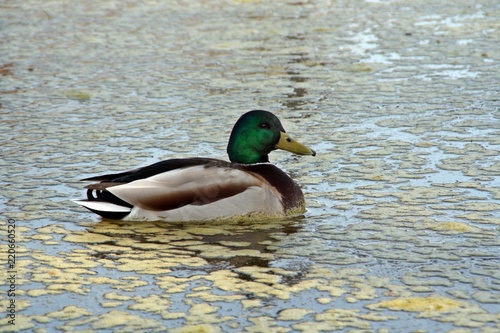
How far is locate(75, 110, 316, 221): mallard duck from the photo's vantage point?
5.02 m

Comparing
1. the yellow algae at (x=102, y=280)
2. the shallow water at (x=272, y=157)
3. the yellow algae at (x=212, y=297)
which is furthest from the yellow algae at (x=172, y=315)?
the yellow algae at (x=102, y=280)

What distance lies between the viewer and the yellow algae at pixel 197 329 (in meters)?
3.66

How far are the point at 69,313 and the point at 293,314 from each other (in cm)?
87

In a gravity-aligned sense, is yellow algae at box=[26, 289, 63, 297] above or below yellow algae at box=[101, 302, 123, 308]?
above

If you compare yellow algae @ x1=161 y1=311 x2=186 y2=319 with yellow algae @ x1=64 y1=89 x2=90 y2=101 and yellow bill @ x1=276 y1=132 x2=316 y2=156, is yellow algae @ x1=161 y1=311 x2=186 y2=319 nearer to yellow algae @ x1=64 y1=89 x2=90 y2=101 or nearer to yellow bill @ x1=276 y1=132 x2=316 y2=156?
yellow bill @ x1=276 y1=132 x2=316 y2=156

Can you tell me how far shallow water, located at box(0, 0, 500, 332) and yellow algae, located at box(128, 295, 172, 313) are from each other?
1cm

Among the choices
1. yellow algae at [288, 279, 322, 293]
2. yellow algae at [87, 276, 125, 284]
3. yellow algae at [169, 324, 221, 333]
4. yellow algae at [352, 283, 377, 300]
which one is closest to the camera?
yellow algae at [169, 324, 221, 333]

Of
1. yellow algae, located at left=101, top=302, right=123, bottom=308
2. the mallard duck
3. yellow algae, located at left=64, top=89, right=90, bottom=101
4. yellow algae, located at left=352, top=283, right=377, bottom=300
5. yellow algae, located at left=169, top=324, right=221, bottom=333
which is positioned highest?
yellow algae, located at left=64, top=89, right=90, bottom=101

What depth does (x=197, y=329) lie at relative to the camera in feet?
→ 12.0

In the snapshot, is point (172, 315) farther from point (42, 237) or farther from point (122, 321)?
point (42, 237)

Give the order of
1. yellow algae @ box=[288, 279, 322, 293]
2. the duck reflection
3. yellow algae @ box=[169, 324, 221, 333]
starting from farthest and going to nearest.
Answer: the duck reflection → yellow algae @ box=[288, 279, 322, 293] → yellow algae @ box=[169, 324, 221, 333]

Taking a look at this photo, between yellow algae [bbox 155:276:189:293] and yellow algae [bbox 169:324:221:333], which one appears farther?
yellow algae [bbox 155:276:189:293]

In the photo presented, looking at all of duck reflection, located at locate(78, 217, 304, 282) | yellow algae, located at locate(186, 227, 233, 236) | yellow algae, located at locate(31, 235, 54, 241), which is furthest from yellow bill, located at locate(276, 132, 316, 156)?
yellow algae, located at locate(31, 235, 54, 241)

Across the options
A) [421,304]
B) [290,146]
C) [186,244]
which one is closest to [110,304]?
[186,244]
